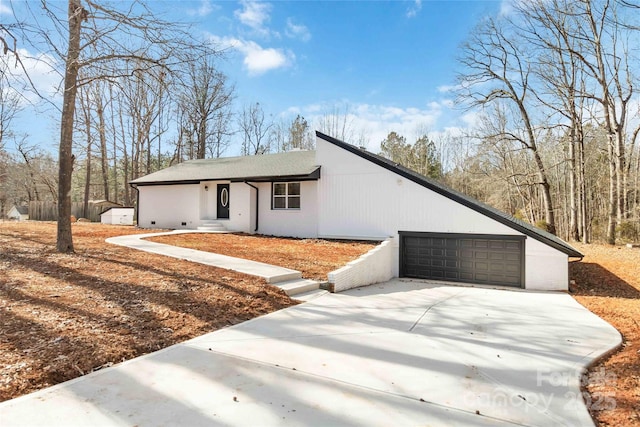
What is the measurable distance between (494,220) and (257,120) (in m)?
27.6

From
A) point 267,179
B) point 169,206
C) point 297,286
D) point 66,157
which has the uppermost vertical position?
point 267,179

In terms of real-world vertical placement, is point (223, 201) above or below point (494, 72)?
below

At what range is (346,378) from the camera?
10.4 feet

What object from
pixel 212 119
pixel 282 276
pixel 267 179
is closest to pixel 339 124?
pixel 212 119

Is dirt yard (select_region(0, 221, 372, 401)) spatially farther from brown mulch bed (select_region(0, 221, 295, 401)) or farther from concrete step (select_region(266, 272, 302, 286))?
concrete step (select_region(266, 272, 302, 286))

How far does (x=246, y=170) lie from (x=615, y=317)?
13.4m

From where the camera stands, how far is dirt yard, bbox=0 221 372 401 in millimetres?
3258

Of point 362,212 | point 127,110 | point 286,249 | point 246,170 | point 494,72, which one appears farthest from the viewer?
point 127,110

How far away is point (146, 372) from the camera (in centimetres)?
315

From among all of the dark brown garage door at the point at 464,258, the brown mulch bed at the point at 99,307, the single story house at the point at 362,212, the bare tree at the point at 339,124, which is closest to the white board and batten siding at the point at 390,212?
the single story house at the point at 362,212

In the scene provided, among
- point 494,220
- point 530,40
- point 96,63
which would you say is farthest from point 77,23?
point 530,40

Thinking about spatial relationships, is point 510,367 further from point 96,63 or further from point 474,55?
point 474,55

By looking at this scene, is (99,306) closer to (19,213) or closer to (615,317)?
(615,317)

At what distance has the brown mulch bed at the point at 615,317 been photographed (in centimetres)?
277
